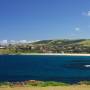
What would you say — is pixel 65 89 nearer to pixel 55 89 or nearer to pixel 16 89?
pixel 55 89

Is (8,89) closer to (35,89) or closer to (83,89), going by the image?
(35,89)

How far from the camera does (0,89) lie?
38531 mm

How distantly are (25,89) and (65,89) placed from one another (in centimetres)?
448

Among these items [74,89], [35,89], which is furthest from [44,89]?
[74,89]

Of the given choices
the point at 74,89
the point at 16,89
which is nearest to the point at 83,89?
Answer: the point at 74,89

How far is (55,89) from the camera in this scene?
38.5 metres

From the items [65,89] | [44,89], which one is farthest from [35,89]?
[65,89]

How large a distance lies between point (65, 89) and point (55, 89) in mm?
1150

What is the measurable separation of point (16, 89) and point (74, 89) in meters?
6.58

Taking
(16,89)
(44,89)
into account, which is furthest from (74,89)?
(16,89)

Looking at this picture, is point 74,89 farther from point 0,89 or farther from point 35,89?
point 0,89

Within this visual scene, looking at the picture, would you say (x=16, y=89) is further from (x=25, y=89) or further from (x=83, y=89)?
(x=83, y=89)

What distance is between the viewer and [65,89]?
1526 inches

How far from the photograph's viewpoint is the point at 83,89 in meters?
39.2
